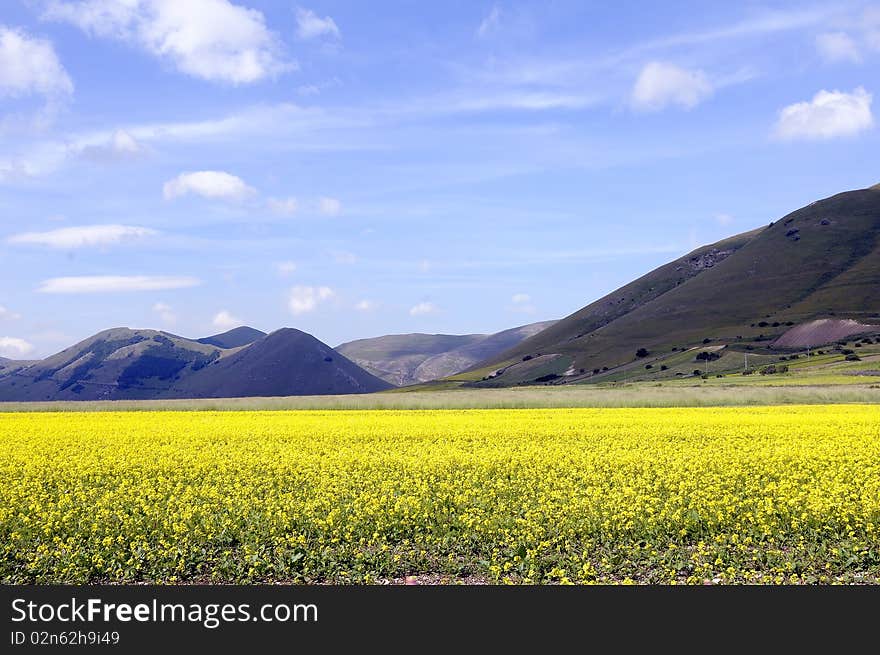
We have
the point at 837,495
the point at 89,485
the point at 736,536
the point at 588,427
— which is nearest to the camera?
the point at 736,536

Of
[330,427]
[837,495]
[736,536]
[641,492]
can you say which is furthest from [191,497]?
[330,427]

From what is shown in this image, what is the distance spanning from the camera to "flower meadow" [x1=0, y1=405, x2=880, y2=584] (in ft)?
44.6

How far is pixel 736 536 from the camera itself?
13891 millimetres

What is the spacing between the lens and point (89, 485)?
20812 millimetres

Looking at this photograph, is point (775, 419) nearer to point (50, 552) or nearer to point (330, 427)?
point (330, 427)

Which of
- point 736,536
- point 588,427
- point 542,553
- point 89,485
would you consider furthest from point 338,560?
point 588,427

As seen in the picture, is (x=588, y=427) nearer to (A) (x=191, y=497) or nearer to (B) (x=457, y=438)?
(B) (x=457, y=438)

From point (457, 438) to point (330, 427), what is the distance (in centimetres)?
811

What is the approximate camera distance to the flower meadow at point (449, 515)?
13.6 m

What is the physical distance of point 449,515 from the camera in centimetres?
1630

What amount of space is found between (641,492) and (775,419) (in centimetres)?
2353

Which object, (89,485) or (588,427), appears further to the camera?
(588,427)

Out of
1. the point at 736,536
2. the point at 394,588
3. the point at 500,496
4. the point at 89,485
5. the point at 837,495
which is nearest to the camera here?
the point at 394,588

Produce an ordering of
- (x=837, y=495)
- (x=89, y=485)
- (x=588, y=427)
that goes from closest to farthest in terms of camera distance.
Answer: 1. (x=837, y=495)
2. (x=89, y=485)
3. (x=588, y=427)
